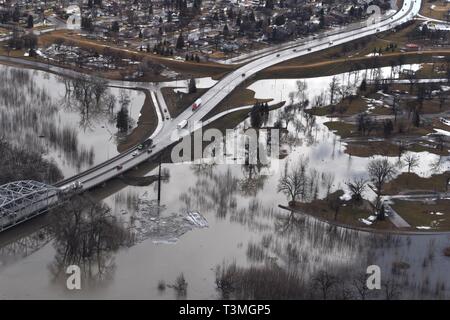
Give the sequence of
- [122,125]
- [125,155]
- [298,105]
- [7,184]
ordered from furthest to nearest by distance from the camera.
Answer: [298,105], [122,125], [125,155], [7,184]

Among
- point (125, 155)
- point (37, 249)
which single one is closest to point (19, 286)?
point (37, 249)

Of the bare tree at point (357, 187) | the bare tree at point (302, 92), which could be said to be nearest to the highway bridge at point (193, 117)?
the bare tree at point (302, 92)

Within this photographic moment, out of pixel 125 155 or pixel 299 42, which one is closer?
pixel 125 155

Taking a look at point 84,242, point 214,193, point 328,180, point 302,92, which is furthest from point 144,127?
point 84,242

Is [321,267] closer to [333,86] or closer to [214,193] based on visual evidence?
[214,193]

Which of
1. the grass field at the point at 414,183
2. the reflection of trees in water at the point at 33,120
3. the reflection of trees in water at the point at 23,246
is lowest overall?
the grass field at the point at 414,183

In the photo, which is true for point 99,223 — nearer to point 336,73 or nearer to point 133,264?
point 133,264

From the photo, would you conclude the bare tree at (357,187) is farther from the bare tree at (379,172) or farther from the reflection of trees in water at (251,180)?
the reflection of trees in water at (251,180)
